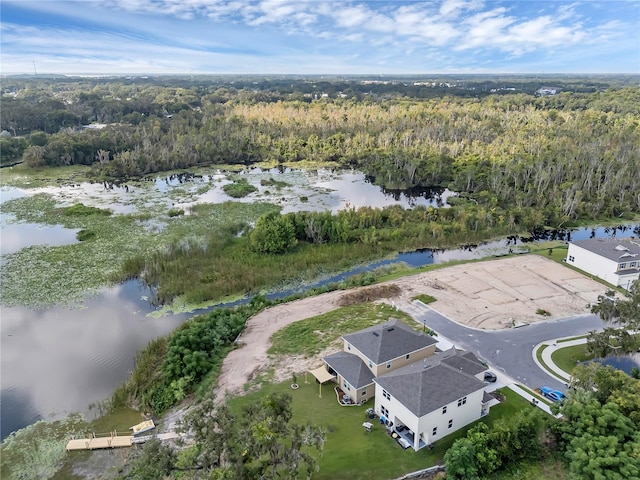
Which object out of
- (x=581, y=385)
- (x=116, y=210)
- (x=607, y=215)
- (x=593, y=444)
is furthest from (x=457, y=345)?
(x=116, y=210)

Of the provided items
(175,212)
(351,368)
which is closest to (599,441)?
(351,368)

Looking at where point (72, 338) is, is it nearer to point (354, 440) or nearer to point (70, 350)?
point (70, 350)

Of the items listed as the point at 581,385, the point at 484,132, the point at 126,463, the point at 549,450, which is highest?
the point at 484,132

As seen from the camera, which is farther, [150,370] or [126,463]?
[150,370]

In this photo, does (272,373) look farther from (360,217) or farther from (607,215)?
(607,215)

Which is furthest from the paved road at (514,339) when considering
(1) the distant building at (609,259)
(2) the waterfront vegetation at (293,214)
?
(1) the distant building at (609,259)

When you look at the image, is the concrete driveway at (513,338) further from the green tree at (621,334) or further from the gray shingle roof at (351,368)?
the gray shingle roof at (351,368)

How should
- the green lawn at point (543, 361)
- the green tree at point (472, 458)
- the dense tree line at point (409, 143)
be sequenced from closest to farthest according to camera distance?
the green tree at point (472, 458), the green lawn at point (543, 361), the dense tree line at point (409, 143)

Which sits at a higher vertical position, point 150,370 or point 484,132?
point 484,132
